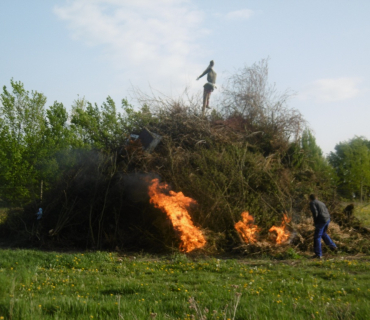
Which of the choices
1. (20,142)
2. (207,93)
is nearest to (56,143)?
(20,142)

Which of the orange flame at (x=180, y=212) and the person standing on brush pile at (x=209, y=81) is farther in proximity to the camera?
the person standing on brush pile at (x=209, y=81)

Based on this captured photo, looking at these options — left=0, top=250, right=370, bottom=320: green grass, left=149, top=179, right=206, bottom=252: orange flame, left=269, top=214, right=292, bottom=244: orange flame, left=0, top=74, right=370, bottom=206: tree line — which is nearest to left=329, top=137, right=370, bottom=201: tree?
left=0, top=74, right=370, bottom=206: tree line

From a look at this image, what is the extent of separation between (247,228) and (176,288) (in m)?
6.02

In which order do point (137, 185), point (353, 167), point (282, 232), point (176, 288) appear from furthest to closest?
1. point (353, 167)
2. point (137, 185)
3. point (282, 232)
4. point (176, 288)

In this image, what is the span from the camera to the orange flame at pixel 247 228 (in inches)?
480

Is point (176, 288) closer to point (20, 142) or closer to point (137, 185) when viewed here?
point (137, 185)

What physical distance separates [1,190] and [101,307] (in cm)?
1866

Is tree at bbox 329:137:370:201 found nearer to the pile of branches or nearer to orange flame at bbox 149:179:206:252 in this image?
the pile of branches

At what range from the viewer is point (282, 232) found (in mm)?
12492

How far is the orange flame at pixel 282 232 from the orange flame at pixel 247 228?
0.64m

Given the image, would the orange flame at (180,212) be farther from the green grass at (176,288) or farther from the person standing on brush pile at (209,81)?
the person standing on brush pile at (209,81)

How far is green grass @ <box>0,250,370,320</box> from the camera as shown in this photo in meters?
4.97

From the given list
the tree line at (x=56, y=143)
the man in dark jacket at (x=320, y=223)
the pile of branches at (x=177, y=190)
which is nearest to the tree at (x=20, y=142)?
the tree line at (x=56, y=143)

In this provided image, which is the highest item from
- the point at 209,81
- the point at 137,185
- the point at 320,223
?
the point at 209,81
